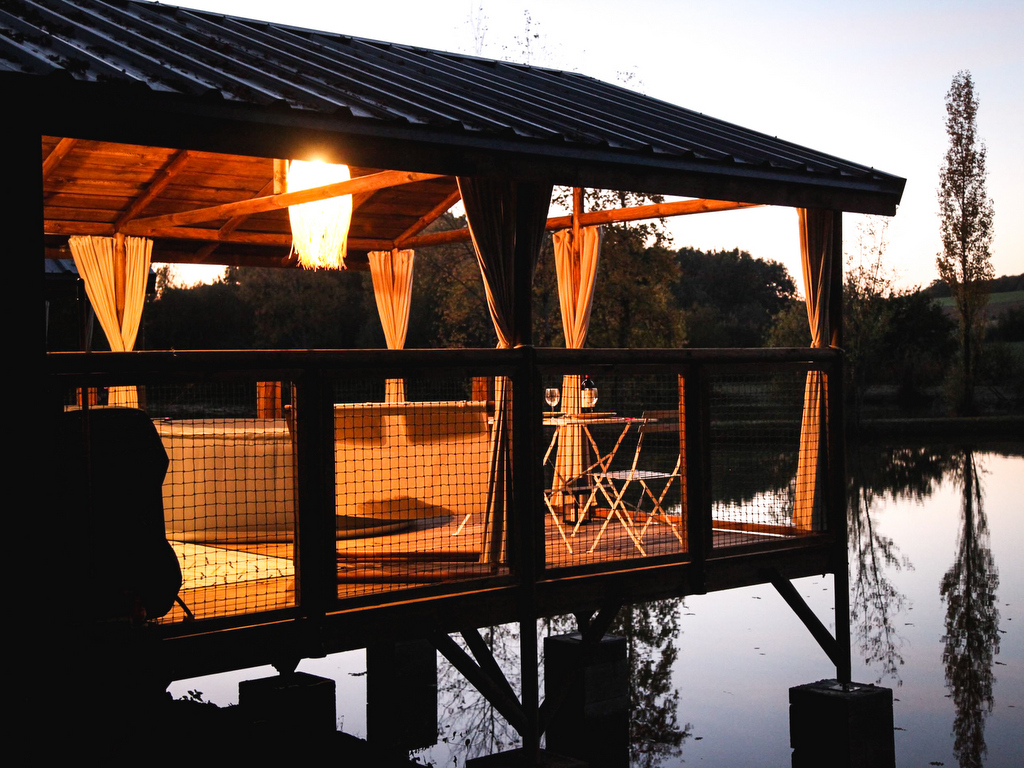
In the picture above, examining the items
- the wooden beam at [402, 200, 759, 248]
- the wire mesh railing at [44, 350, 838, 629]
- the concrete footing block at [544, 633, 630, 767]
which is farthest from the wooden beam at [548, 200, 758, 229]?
the concrete footing block at [544, 633, 630, 767]

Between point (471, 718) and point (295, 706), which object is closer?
point (295, 706)

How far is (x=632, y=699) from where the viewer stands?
28.1ft

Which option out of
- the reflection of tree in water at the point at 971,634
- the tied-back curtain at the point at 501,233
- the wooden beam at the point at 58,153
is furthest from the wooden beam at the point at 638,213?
the reflection of tree in water at the point at 971,634

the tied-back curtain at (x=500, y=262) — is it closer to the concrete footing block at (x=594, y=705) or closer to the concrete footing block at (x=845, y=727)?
the concrete footing block at (x=594, y=705)

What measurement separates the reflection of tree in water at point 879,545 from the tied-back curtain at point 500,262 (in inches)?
183

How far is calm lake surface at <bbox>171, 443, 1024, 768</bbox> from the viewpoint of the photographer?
7352 millimetres

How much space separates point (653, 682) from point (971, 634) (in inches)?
125

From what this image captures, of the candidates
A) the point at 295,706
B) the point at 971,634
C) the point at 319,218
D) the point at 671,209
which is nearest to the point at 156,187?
the point at 319,218

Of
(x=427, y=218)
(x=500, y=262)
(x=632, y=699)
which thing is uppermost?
(x=427, y=218)

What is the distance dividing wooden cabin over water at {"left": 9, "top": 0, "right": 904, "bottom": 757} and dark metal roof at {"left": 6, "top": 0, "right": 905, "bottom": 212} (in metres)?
0.02

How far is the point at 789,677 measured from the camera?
352 inches

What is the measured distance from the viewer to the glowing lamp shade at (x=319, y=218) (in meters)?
6.57

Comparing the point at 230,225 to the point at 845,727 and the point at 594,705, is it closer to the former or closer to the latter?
the point at 594,705

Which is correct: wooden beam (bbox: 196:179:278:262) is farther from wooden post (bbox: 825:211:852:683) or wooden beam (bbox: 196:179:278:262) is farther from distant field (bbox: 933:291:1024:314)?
distant field (bbox: 933:291:1024:314)
